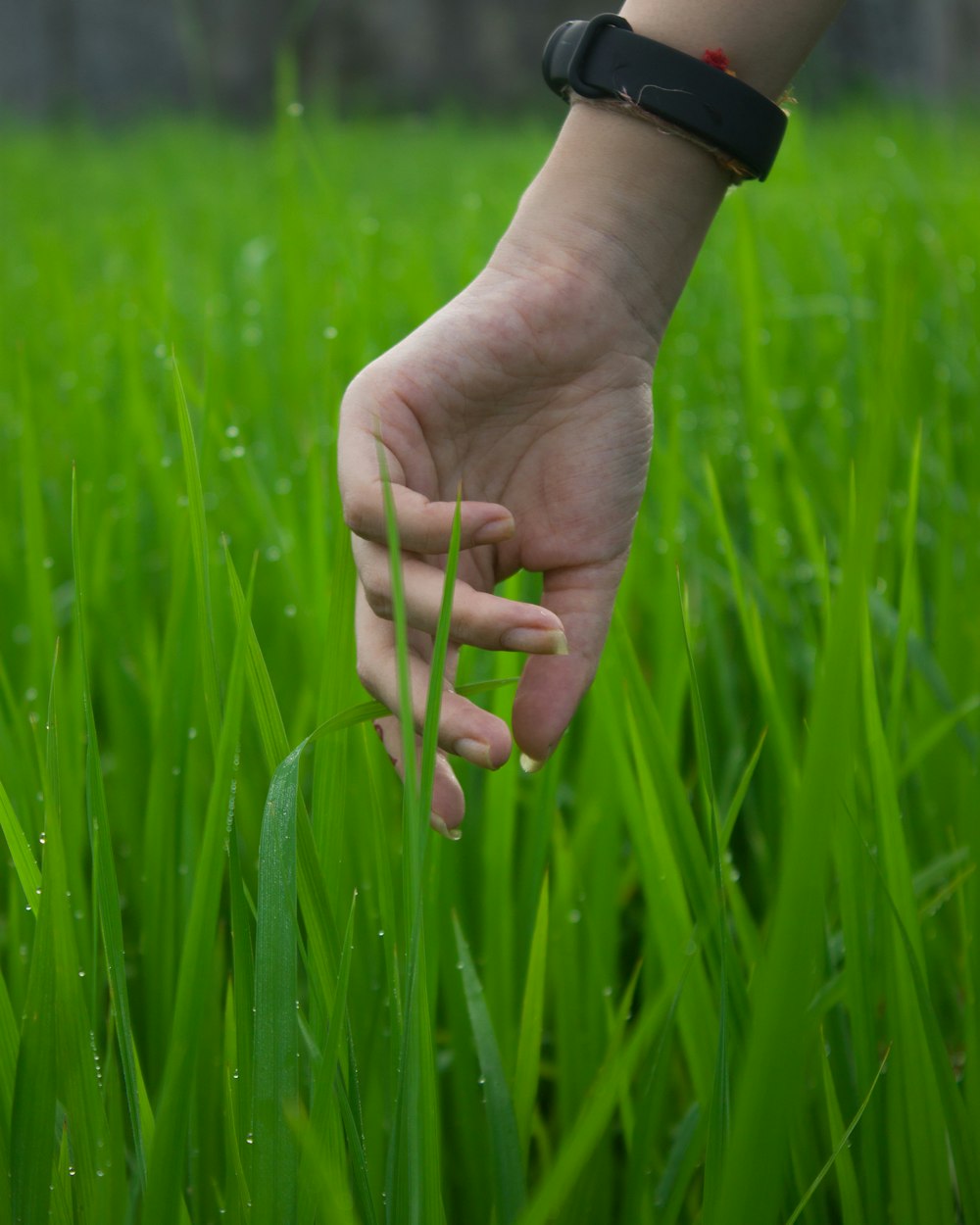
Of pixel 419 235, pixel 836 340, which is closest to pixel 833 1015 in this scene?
pixel 836 340

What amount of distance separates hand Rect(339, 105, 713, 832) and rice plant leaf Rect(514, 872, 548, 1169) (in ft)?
0.23

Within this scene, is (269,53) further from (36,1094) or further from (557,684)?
(36,1094)

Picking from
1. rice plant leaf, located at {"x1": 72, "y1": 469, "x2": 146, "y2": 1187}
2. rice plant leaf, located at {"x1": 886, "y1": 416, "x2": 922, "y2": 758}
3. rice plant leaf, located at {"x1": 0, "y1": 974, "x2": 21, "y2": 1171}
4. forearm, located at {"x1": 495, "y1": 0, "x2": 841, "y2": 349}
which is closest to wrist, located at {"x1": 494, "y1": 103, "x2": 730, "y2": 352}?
forearm, located at {"x1": 495, "y1": 0, "x2": 841, "y2": 349}

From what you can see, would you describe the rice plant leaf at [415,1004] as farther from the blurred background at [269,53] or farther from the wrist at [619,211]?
the blurred background at [269,53]

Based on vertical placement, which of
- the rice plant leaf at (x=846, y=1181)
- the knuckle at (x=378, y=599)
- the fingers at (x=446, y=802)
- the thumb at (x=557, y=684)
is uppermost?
the knuckle at (x=378, y=599)

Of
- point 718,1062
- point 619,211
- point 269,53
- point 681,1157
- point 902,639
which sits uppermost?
point 269,53

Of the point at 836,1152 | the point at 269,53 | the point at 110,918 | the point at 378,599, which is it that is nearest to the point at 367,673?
the point at 378,599

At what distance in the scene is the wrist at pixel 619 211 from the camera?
21.2 inches

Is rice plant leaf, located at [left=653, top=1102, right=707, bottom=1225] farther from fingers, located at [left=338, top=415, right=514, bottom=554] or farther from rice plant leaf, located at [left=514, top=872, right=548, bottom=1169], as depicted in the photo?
fingers, located at [left=338, top=415, right=514, bottom=554]

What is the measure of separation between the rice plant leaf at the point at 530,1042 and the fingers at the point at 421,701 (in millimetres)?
98

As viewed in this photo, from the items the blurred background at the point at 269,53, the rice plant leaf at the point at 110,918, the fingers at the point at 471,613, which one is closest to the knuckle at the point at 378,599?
the fingers at the point at 471,613

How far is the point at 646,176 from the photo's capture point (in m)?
0.54

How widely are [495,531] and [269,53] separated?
634cm

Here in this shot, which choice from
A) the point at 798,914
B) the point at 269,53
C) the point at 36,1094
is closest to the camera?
the point at 798,914
